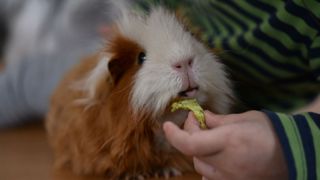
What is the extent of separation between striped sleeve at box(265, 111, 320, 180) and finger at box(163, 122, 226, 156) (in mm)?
65

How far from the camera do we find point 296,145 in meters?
0.57

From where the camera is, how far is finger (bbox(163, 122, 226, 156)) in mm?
546

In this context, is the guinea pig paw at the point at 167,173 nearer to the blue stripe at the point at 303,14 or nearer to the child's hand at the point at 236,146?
the child's hand at the point at 236,146

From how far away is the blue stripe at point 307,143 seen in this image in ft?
1.83

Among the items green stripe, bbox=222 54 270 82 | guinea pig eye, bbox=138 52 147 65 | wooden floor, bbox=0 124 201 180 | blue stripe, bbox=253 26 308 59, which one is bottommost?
wooden floor, bbox=0 124 201 180

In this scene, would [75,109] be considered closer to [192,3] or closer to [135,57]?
[135,57]

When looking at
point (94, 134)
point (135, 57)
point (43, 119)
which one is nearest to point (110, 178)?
point (94, 134)

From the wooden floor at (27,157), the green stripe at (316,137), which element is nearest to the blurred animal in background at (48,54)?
the wooden floor at (27,157)

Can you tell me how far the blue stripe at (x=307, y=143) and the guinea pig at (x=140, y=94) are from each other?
0.40 feet

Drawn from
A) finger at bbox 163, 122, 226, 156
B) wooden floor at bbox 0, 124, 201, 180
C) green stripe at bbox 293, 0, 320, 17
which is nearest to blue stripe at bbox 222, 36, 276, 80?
green stripe at bbox 293, 0, 320, 17

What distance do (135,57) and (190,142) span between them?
17cm

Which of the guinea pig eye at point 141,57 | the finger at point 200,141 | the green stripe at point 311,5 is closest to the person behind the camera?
the finger at point 200,141

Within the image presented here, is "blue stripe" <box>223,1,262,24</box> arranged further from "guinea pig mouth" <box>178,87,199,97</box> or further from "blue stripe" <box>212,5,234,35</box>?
"guinea pig mouth" <box>178,87,199,97</box>

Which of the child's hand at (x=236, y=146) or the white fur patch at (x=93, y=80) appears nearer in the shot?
the child's hand at (x=236, y=146)
